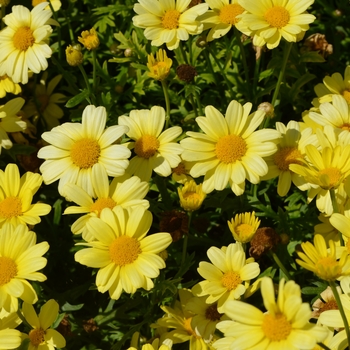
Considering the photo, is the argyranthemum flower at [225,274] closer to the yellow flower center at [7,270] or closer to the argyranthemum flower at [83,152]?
the argyranthemum flower at [83,152]

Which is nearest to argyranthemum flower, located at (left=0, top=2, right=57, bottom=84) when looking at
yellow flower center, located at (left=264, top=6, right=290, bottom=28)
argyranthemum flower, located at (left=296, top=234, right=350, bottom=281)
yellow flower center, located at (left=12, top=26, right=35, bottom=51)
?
yellow flower center, located at (left=12, top=26, right=35, bottom=51)

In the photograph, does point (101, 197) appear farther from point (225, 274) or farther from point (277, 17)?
point (277, 17)

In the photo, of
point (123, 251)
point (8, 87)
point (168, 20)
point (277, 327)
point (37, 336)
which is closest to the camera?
point (277, 327)

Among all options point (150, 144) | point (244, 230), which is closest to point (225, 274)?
point (244, 230)

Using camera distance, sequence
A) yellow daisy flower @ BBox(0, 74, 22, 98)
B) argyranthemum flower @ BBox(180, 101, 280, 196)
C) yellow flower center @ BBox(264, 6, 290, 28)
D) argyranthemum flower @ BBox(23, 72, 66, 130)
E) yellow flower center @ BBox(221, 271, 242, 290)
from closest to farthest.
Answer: yellow flower center @ BBox(221, 271, 242, 290) < argyranthemum flower @ BBox(180, 101, 280, 196) < yellow flower center @ BBox(264, 6, 290, 28) < yellow daisy flower @ BBox(0, 74, 22, 98) < argyranthemum flower @ BBox(23, 72, 66, 130)

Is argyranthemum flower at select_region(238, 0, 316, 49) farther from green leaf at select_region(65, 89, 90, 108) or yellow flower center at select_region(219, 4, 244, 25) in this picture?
green leaf at select_region(65, 89, 90, 108)

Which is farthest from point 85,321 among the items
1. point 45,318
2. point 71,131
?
point 71,131
